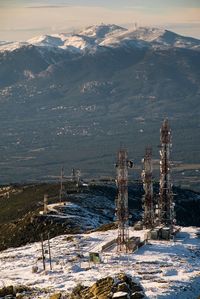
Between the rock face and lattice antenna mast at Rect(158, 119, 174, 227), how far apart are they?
34.9 m

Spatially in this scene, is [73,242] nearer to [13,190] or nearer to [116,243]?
[116,243]

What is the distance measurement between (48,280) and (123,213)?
66.0ft

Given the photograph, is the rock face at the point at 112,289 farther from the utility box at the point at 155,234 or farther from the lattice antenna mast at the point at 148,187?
the lattice antenna mast at the point at 148,187

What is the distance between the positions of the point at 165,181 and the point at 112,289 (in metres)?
40.1

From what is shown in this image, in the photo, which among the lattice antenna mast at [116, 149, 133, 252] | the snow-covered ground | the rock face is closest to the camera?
the rock face

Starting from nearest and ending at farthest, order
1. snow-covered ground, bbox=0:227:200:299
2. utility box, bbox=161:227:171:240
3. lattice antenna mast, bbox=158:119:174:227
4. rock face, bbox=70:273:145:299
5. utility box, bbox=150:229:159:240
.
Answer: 1. rock face, bbox=70:273:145:299
2. snow-covered ground, bbox=0:227:200:299
3. utility box, bbox=150:229:159:240
4. utility box, bbox=161:227:171:240
5. lattice antenna mast, bbox=158:119:174:227

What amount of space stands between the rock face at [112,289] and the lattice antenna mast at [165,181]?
3488 cm

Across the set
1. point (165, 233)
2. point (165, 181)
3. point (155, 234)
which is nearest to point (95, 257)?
point (155, 234)

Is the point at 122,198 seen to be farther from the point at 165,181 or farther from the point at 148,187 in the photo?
the point at 165,181

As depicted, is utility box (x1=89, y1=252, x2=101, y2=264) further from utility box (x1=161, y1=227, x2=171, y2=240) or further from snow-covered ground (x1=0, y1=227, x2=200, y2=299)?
utility box (x1=161, y1=227, x2=171, y2=240)

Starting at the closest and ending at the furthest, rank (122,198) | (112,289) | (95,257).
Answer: (112,289) → (95,257) → (122,198)

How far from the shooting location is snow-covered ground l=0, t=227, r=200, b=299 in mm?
65188

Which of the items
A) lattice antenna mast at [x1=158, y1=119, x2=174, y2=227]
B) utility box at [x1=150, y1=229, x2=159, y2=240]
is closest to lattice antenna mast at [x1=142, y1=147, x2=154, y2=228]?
lattice antenna mast at [x1=158, y1=119, x2=174, y2=227]

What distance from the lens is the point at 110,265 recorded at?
74312mm
